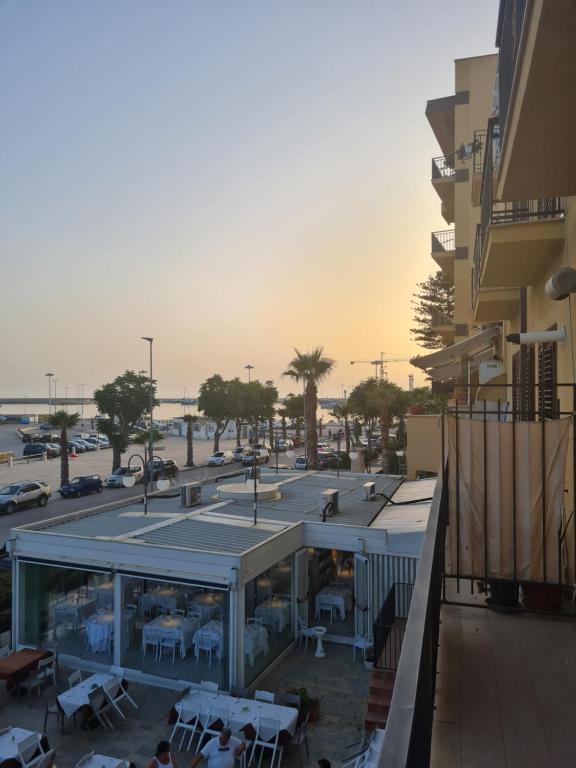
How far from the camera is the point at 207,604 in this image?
13867 millimetres

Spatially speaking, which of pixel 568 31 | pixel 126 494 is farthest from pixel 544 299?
pixel 126 494

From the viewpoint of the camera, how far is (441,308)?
4425cm

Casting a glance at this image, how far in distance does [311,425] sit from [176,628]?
937 inches

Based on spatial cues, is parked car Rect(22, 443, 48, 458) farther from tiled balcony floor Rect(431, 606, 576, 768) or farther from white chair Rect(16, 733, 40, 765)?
tiled balcony floor Rect(431, 606, 576, 768)

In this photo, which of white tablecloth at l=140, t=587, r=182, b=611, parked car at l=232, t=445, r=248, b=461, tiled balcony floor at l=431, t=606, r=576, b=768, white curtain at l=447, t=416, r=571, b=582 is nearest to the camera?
tiled balcony floor at l=431, t=606, r=576, b=768

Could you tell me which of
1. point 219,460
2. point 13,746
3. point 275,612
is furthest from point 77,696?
point 219,460

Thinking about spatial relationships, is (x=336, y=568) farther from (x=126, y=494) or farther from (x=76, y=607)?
(x=126, y=494)

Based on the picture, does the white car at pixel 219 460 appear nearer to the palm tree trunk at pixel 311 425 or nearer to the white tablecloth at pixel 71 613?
the palm tree trunk at pixel 311 425

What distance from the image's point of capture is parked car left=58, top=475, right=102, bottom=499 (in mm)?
33562

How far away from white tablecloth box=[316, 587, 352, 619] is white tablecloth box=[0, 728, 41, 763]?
24.6 ft

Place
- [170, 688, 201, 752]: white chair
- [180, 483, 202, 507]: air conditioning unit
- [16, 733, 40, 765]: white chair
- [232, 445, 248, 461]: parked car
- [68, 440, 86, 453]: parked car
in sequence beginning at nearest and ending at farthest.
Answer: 1. [16, 733, 40, 765]: white chair
2. [170, 688, 201, 752]: white chair
3. [180, 483, 202, 507]: air conditioning unit
4. [232, 445, 248, 461]: parked car
5. [68, 440, 86, 453]: parked car

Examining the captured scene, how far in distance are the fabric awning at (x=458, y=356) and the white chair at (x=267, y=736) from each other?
29.9ft

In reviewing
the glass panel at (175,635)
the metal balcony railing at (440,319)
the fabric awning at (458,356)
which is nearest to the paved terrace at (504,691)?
the glass panel at (175,635)

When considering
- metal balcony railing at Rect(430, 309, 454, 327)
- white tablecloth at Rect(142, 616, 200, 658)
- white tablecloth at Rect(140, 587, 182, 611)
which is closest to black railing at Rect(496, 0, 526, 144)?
white tablecloth at Rect(142, 616, 200, 658)
